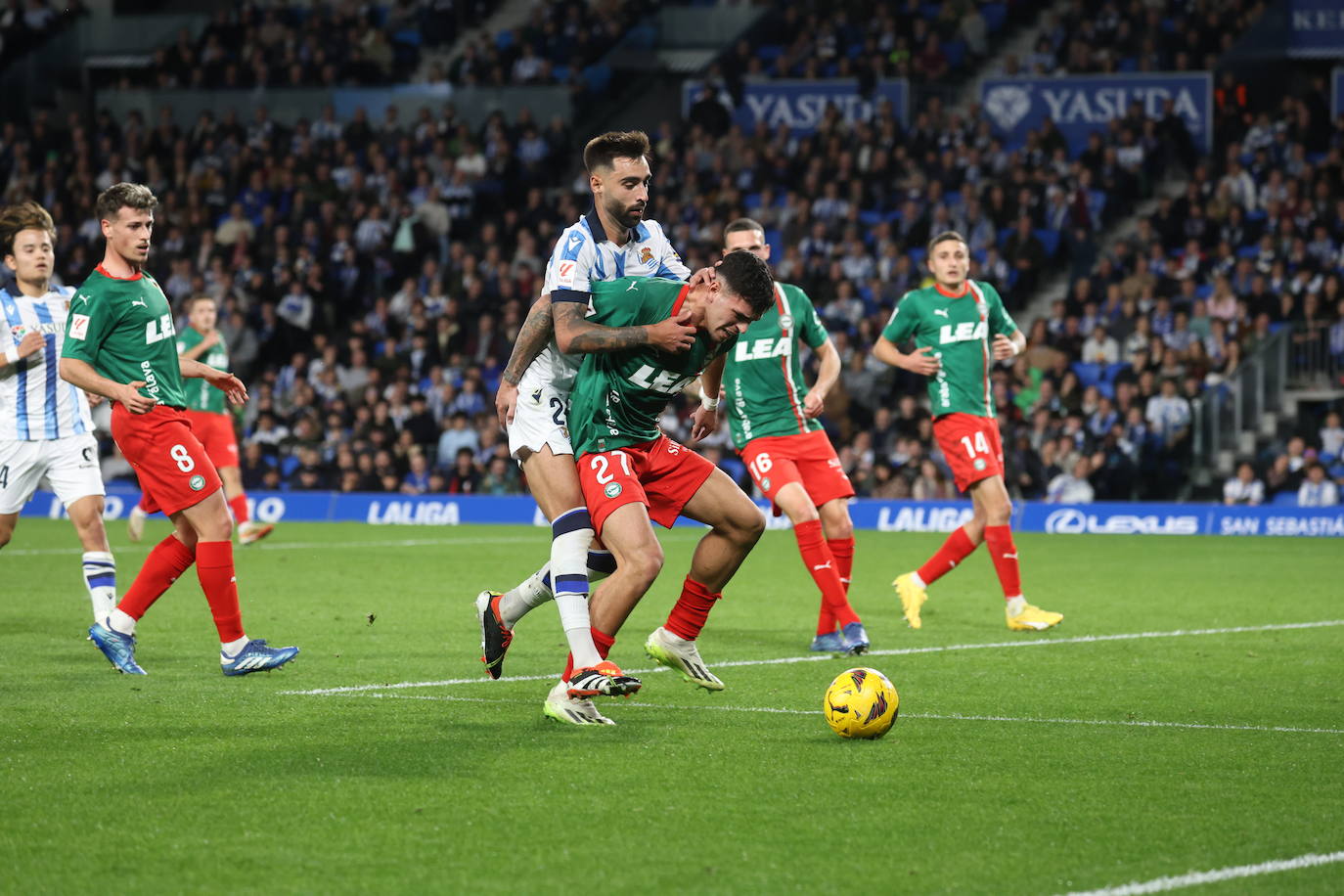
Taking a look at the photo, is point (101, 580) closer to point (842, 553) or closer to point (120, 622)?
point (120, 622)

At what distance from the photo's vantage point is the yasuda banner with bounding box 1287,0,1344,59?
27.0m

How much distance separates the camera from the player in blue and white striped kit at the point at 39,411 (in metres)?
10.4

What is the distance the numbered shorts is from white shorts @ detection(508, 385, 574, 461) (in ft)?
15.3

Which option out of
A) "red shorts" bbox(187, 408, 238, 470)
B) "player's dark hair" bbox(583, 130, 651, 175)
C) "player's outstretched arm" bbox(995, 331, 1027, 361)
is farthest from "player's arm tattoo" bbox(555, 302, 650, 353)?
"red shorts" bbox(187, 408, 238, 470)

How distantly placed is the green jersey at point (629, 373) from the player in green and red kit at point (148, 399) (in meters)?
2.34

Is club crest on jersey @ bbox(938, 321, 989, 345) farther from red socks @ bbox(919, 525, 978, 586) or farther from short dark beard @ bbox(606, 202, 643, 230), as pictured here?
short dark beard @ bbox(606, 202, 643, 230)

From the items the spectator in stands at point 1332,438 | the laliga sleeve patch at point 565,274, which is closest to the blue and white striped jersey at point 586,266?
the laliga sleeve patch at point 565,274

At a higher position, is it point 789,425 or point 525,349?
point 525,349

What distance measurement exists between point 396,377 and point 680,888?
2258 centimetres

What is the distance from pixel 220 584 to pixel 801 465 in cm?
373

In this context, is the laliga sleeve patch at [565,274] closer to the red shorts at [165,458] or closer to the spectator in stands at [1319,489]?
the red shorts at [165,458]

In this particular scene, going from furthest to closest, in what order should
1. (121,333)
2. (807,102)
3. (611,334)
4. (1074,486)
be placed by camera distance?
(807,102) < (1074,486) < (121,333) < (611,334)

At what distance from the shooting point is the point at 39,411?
34.8ft

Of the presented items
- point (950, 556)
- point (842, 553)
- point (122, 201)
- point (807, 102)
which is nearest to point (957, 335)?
point (950, 556)
